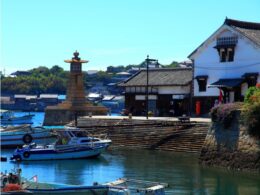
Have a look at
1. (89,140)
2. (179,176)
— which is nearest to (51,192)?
(179,176)

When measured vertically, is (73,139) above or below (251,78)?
below

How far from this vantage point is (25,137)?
47.3 m

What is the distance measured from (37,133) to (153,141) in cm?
971

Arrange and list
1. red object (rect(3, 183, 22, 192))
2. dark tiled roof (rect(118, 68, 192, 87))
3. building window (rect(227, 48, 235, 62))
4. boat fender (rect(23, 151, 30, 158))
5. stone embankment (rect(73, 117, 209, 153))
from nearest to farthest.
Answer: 1. red object (rect(3, 183, 22, 192))
2. boat fender (rect(23, 151, 30, 158))
3. stone embankment (rect(73, 117, 209, 153))
4. building window (rect(227, 48, 235, 62))
5. dark tiled roof (rect(118, 68, 192, 87))

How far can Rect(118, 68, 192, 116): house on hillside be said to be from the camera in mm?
52844

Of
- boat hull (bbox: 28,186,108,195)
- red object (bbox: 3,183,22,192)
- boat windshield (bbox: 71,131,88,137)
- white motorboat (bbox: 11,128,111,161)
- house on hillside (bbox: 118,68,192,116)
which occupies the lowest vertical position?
boat hull (bbox: 28,186,108,195)

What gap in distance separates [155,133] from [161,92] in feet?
33.6

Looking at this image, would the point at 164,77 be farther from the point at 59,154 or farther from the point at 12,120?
the point at 12,120

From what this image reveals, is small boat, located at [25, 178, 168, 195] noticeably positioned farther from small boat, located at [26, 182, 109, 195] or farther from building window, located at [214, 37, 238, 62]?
building window, located at [214, 37, 238, 62]

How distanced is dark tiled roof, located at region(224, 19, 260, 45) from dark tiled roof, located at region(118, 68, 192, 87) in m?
6.66

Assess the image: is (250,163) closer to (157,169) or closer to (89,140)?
(157,169)

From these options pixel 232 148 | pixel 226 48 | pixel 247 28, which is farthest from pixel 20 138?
pixel 247 28

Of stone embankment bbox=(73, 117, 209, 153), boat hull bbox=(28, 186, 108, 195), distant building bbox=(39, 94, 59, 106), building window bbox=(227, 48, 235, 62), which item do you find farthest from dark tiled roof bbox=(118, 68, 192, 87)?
distant building bbox=(39, 94, 59, 106)

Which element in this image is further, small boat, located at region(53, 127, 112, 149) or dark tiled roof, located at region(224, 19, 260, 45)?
dark tiled roof, located at region(224, 19, 260, 45)
